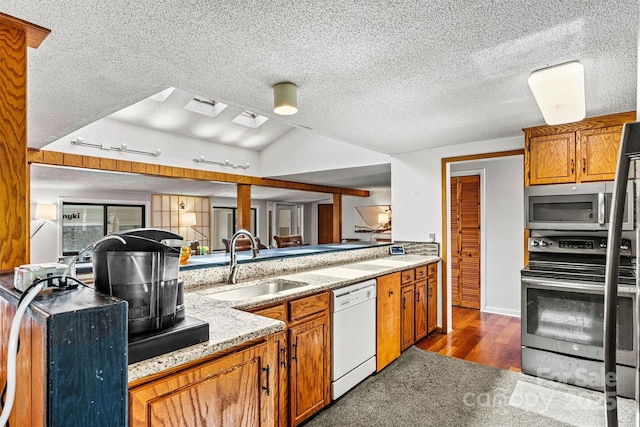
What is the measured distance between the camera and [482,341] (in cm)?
354

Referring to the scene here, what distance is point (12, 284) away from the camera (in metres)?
1.07

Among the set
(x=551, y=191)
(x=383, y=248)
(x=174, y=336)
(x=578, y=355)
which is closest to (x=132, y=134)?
(x=383, y=248)

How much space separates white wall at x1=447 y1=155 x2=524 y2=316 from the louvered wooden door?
7 centimetres

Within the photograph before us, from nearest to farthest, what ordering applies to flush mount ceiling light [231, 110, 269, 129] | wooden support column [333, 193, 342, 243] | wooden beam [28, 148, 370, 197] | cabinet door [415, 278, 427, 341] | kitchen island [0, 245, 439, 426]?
1. kitchen island [0, 245, 439, 426]
2. cabinet door [415, 278, 427, 341]
3. wooden beam [28, 148, 370, 197]
4. flush mount ceiling light [231, 110, 269, 129]
5. wooden support column [333, 193, 342, 243]

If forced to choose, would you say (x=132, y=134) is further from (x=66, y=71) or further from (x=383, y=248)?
(x=383, y=248)

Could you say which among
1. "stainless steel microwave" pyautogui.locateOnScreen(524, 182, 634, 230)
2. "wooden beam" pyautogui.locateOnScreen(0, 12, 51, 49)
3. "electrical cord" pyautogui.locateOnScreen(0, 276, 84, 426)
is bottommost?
"electrical cord" pyautogui.locateOnScreen(0, 276, 84, 426)

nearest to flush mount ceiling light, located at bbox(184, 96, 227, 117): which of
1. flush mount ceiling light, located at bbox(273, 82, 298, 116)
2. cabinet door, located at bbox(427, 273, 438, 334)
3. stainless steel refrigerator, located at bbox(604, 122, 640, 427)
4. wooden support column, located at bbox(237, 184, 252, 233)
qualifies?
wooden support column, located at bbox(237, 184, 252, 233)

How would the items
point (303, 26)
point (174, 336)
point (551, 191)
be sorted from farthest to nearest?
point (551, 191)
point (303, 26)
point (174, 336)

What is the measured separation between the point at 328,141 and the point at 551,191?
3187 millimetres

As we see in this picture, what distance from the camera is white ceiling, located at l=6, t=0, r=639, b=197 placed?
1.39 metres

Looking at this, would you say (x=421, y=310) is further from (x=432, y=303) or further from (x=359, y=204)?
(x=359, y=204)

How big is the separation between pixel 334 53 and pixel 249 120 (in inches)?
149

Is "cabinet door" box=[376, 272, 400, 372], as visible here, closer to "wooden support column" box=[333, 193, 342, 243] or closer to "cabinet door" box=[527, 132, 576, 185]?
"cabinet door" box=[527, 132, 576, 185]

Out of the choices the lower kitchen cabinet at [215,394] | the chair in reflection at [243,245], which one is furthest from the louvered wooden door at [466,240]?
the lower kitchen cabinet at [215,394]
